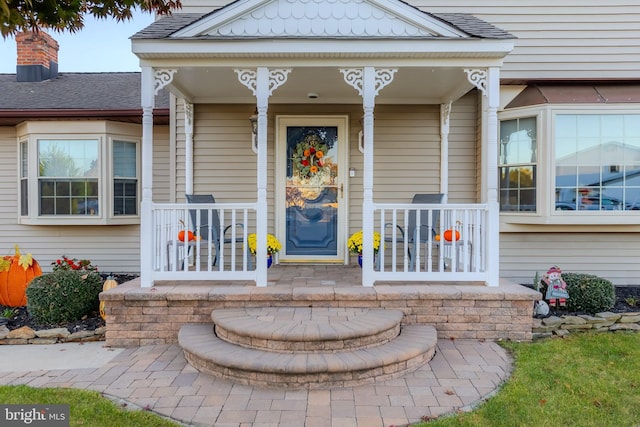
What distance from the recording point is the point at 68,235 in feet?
20.4

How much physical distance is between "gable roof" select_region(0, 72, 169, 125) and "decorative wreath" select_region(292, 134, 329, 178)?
6.77 feet

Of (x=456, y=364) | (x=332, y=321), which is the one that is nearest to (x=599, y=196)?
(x=456, y=364)

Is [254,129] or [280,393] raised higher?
[254,129]

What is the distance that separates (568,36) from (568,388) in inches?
190

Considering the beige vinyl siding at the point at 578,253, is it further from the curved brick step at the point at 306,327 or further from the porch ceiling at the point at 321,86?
the curved brick step at the point at 306,327

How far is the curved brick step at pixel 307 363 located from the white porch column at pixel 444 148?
2.87 meters

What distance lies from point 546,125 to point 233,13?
3994 mm

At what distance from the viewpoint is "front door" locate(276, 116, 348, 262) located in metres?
5.77

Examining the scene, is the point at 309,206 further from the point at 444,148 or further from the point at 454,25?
the point at 454,25

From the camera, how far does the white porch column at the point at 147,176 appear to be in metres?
4.09

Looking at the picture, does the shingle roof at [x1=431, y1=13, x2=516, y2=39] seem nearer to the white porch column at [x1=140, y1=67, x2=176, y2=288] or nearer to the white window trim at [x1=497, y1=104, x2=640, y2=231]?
the white window trim at [x1=497, y1=104, x2=640, y2=231]

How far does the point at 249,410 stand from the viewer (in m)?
2.64

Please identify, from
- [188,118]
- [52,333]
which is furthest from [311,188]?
[52,333]

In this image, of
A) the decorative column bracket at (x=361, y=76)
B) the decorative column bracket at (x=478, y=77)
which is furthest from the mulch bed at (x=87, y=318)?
the decorative column bracket at (x=361, y=76)
